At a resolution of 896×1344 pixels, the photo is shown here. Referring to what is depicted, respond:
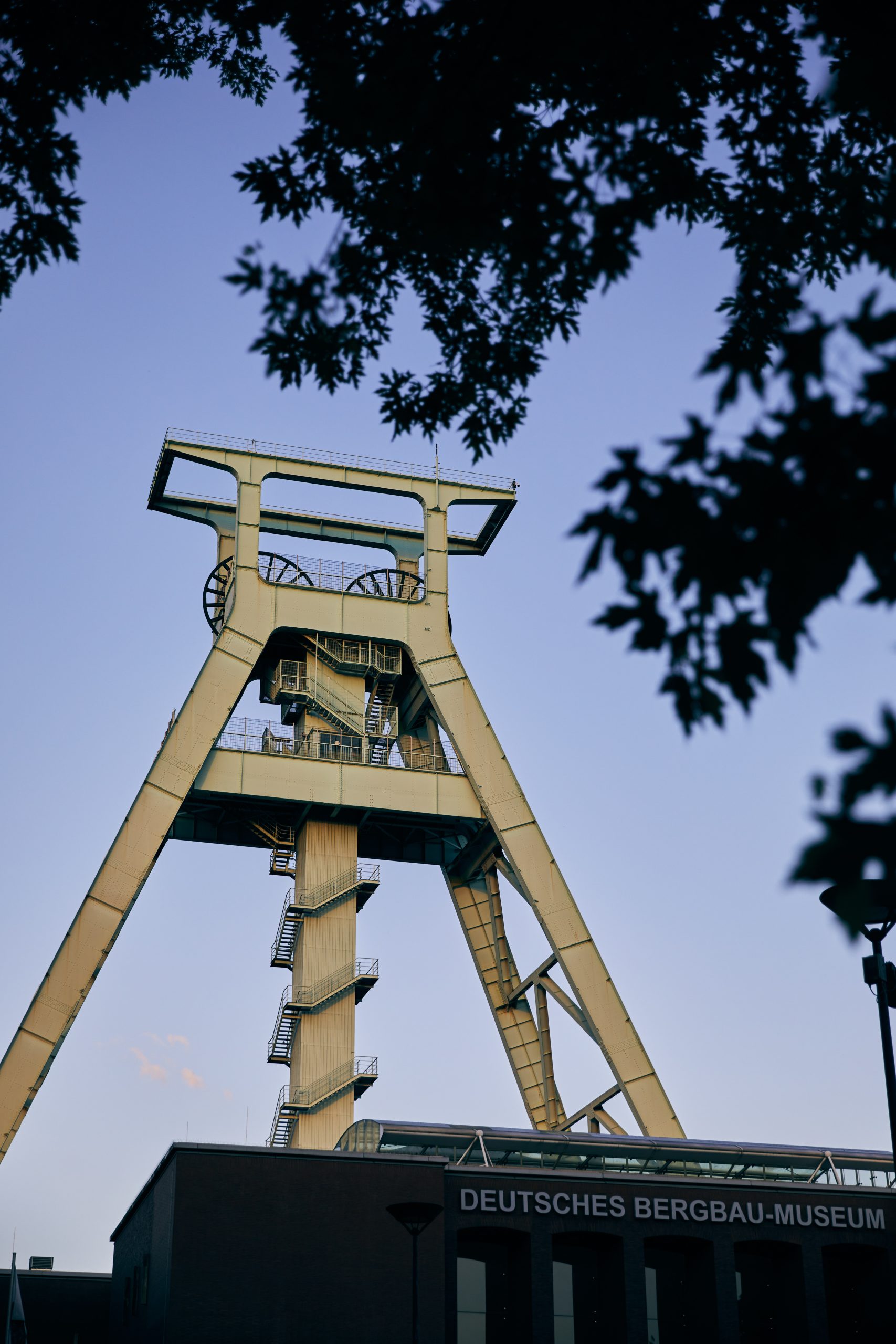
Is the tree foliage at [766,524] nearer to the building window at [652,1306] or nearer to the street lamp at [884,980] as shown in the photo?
the street lamp at [884,980]

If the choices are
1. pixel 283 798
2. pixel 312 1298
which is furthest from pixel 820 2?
pixel 283 798

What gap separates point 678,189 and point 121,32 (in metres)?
4.64

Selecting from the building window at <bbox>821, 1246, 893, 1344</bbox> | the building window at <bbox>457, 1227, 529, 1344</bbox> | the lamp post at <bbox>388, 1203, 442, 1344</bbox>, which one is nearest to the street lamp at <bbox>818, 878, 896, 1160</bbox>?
the lamp post at <bbox>388, 1203, 442, 1344</bbox>

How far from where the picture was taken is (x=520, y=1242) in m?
27.7

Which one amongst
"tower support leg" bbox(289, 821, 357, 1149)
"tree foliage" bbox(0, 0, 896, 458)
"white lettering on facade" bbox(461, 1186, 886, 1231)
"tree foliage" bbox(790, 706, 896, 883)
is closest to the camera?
"tree foliage" bbox(790, 706, 896, 883)

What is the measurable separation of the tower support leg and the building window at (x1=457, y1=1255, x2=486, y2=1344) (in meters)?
12.6

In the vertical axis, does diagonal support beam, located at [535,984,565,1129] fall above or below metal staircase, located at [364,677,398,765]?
below

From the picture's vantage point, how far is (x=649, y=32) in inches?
364

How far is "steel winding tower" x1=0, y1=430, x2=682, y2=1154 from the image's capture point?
40500mm

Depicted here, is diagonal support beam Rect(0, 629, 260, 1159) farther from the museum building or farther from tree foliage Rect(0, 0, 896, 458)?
tree foliage Rect(0, 0, 896, 458)

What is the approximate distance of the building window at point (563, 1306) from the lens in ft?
90.3

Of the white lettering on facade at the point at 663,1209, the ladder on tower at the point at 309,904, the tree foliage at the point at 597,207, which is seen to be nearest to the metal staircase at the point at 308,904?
the ladder on tower at the point at 309,904

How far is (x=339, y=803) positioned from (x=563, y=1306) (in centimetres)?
1793

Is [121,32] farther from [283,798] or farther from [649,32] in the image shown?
[283,798]
